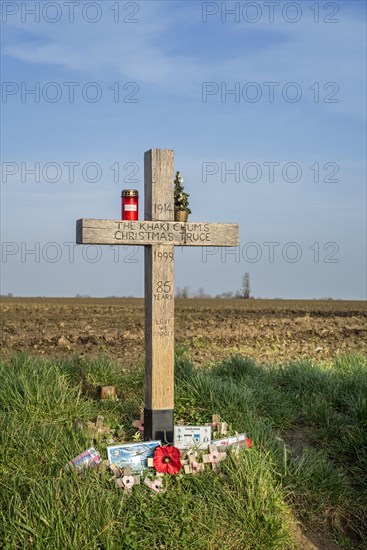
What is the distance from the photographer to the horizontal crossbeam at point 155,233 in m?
6.99

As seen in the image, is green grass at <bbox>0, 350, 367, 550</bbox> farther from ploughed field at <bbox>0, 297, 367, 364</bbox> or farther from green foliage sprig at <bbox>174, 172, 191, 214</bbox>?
ploughed field at <bbox>0, 297, 367, 364</bbox>

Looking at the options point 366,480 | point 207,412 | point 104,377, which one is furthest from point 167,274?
point 366,480

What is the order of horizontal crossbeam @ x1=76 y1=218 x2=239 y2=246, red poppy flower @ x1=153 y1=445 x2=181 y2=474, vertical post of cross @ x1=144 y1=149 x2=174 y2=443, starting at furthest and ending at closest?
vertical post of cross @ x1=144 y1=149 x2=174 y2=443
horizontal crossbeam @ x1=76 y1=218 x2=239 y2=246
red poppy flower @ x1=153 y1=445 x2=181 y2=474

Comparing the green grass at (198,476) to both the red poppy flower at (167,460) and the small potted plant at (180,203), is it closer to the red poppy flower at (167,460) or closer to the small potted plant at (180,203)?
the red poppy flower at (167,460)

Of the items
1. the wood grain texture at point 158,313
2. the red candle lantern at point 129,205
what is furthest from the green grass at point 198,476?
the red candle lantern at point 129,205

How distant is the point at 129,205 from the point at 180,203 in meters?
0.55

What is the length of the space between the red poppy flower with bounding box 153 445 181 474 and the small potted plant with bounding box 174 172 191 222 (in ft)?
7.53

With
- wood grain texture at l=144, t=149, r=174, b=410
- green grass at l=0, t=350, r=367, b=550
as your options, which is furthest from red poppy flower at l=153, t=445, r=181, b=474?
wood grain texture at l=144, t=149, r=174, b=410

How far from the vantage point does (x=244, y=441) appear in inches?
278

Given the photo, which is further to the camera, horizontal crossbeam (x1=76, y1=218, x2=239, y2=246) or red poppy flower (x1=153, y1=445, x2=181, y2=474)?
horizontal crossbeam (x1=76, y1=218, x2=239, y2=246)

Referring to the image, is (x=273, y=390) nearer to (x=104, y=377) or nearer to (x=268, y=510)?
(x=104, y=377)

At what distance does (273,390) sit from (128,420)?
76.3 inches

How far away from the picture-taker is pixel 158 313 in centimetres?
715

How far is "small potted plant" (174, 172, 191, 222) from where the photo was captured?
7.49m
